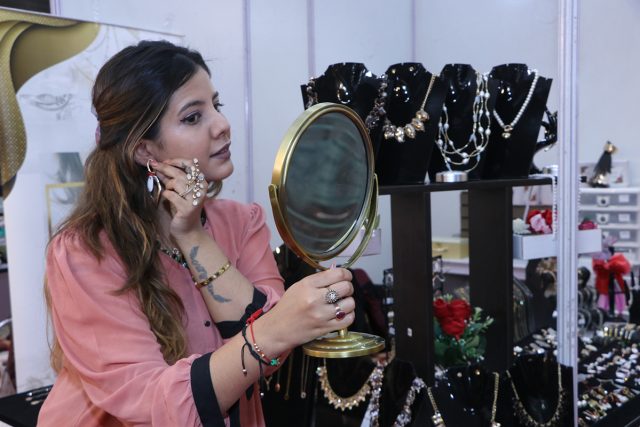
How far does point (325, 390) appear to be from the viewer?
4.58 ft

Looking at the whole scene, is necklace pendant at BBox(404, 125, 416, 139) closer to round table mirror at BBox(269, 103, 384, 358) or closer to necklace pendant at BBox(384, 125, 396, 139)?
necklace pendant at BBox(384, 125, 396, 139)

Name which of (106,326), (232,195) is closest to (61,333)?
(106,326)

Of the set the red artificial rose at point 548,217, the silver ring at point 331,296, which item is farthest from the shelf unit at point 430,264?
the silver ring at point 331,296

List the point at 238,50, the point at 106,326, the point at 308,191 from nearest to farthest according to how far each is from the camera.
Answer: the point at 308,191, the point at 106,326, the point at 238,50

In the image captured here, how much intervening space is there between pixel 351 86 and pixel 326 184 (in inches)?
20.9

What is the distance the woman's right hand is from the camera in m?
0.68

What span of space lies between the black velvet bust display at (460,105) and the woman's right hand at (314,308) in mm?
771

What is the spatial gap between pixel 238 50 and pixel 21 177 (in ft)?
3.69

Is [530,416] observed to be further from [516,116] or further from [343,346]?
[343,346]

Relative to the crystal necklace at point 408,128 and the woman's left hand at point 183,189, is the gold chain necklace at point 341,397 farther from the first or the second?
the woman's left hand at point 183,189

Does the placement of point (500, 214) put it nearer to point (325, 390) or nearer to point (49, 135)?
point (325, 390)

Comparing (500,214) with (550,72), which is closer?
(500,214)

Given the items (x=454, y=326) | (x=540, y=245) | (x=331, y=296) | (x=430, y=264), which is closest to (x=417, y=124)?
(x=430, y=264)

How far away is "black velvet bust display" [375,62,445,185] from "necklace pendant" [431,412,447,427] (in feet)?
1.58
